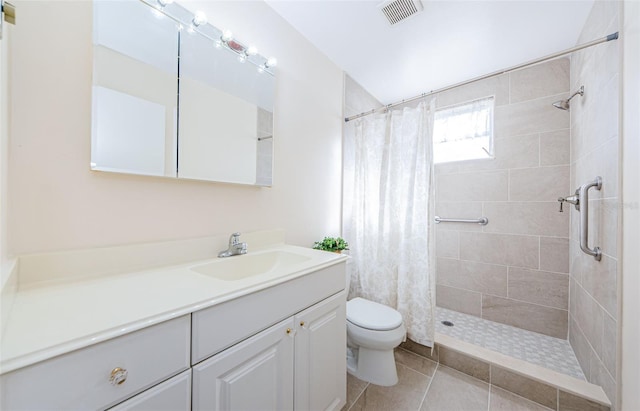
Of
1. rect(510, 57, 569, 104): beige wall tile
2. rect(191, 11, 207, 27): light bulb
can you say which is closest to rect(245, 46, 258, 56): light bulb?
rect(191, 11, 207, 27): light bulb

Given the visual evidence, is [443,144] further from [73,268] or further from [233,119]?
[73,268]

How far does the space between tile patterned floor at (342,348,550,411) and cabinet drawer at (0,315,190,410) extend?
3.81 feet

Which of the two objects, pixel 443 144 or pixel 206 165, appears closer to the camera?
pixel 206 165

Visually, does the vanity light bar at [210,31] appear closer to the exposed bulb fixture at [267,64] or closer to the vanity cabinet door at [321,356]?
the exposed bulb fixture at [267,64]

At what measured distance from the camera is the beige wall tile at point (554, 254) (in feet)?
6.29

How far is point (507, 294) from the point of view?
214 cm

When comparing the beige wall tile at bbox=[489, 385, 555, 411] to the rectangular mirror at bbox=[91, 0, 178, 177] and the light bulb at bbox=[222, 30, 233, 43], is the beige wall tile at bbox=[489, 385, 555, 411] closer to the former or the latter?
the rectangular mirror at bbox=[91, 0, 178, 177]

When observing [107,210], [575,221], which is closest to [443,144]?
[575,221]

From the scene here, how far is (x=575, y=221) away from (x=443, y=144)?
120 cm

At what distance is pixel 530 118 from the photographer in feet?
6.71

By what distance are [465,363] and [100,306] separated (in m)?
2.02

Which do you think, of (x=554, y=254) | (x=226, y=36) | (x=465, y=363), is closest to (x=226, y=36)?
(x=226, y=36)

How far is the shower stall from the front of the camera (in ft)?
4.34

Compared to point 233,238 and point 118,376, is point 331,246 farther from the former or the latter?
point 118,376
